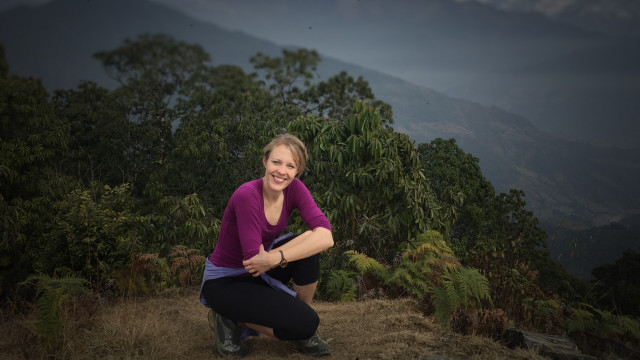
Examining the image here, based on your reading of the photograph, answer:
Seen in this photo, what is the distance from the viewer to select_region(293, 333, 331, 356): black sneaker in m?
2.67

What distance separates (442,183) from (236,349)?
730 inches

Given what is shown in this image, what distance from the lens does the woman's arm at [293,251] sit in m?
2.45

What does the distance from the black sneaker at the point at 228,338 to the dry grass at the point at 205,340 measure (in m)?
0.09

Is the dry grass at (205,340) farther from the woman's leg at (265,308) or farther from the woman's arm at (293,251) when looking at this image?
the woman's arm at (293,251)

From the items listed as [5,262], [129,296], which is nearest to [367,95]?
[5,262]

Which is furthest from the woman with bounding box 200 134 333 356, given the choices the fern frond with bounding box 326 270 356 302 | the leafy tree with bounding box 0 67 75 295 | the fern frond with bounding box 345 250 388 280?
the leafy tree with bounding box 0 67 75 295

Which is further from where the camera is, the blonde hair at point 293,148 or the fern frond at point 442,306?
the fern frond at point 442,306

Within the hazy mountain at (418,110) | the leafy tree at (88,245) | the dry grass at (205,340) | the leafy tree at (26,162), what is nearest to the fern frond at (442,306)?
the dry grass at (205,340)

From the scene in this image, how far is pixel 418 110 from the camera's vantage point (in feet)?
357

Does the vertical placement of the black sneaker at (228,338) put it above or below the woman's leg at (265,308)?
below

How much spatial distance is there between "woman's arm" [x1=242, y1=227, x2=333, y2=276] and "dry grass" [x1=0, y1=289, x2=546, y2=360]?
2.37ft

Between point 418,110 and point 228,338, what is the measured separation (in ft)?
367

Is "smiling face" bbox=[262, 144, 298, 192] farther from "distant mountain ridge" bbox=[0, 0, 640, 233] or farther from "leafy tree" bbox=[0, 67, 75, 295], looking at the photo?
"leafy tree" bbox=[0, 67, 75, 295]

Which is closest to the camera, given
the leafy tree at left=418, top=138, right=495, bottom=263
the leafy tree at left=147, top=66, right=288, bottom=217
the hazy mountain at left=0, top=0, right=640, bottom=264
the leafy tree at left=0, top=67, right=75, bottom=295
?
the leafy tree at left=0, top=67, right=75, bottom=295
